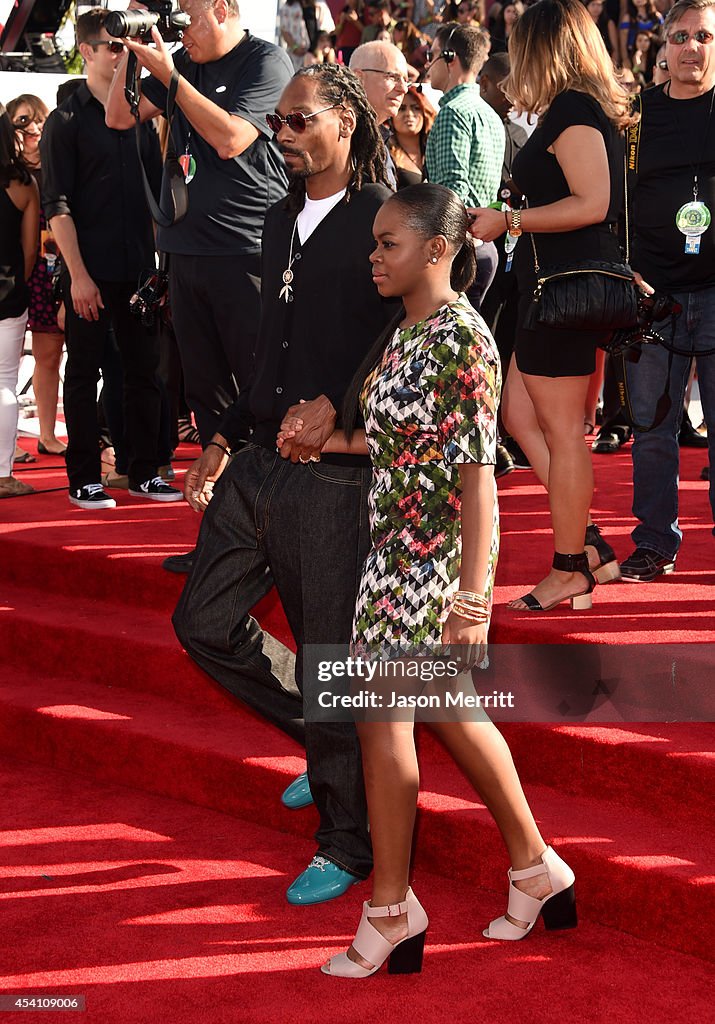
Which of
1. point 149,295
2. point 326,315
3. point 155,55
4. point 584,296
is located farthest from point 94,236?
point 326,315

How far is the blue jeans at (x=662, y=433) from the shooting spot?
13.9 ft

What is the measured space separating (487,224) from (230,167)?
3.41 ft

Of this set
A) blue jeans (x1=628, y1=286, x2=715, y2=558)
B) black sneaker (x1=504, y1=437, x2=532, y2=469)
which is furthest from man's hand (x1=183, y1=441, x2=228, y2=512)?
black sneaker (x1=504, y1=437, x2=532, y2=469)

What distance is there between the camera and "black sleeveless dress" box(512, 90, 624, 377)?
12.0ft

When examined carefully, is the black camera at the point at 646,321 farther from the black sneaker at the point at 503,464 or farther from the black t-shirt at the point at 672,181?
the black sneaker at the point at 503,464

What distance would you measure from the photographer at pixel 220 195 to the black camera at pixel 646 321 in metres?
1.14

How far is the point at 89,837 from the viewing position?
351 centimetres

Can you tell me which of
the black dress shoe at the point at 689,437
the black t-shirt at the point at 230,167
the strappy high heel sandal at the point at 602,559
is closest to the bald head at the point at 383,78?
the black t-shirt at the point at 230,167

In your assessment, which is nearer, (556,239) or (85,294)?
(556,239)

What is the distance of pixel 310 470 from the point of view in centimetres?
293

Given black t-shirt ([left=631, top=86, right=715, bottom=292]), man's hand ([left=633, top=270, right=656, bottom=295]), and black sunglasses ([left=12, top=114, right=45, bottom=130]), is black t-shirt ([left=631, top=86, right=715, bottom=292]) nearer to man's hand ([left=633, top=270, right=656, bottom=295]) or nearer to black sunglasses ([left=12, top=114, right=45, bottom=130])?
man's hand ([left=633, top=270, right=656, bottom=295])

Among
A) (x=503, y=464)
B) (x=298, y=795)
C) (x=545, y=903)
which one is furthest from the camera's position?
(x=503, y=464)

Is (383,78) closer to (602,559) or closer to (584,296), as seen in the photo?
(584,296)

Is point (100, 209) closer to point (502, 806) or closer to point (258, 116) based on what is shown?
point (258, 116)
